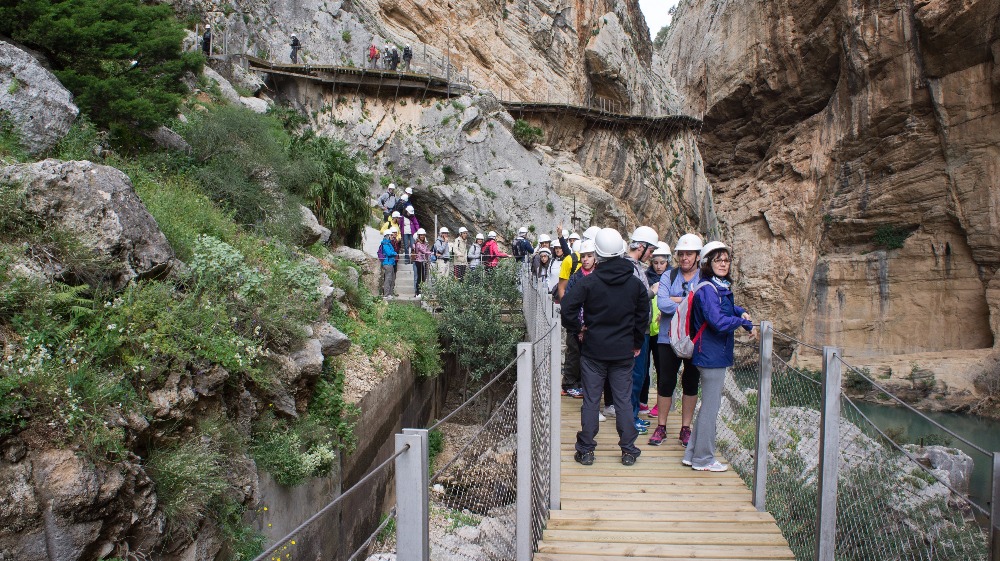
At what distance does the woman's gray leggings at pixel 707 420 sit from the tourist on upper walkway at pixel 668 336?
26cm

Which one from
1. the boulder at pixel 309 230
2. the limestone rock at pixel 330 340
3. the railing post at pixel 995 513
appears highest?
the boulder at pixel 309 230

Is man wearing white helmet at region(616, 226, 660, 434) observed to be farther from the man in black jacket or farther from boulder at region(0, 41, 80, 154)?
boulder at region(0, 41, 80, 154)

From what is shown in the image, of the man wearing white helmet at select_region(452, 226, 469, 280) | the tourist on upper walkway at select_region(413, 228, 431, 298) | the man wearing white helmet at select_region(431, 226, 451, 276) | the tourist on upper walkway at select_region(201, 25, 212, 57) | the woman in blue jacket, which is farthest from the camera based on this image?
the tourist on upper walkway at select_region(201, 25, 212, 57)

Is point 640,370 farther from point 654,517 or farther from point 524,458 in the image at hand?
point 524,458

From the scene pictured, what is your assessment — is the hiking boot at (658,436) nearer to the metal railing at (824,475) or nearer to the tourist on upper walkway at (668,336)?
the tourist on upper walkway at (668,336)

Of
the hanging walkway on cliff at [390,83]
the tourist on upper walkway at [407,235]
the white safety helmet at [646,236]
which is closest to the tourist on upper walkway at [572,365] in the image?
the white safety helmet at [646,236]

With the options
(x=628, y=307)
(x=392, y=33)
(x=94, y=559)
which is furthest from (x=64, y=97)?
(x=392, y=33)

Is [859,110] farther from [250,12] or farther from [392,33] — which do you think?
[250,12]

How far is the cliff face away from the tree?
3014cm

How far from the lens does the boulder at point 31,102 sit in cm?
696

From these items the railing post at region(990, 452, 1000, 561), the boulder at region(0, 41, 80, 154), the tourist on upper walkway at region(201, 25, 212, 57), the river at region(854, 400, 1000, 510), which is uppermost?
the tourist on upper walkway at region(201, 25, 212, 57)

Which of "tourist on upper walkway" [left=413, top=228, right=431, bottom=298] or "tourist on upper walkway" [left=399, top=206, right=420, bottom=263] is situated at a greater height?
"tourist on upper walkway" [left=399, top=206, right=420, bottom=263]

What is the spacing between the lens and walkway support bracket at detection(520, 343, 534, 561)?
3.87 m

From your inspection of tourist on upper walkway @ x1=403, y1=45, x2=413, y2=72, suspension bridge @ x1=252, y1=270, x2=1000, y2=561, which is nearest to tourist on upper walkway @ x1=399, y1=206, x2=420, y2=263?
suspension bridge @ x1=252, y1=270, x2=1000, y2=561
